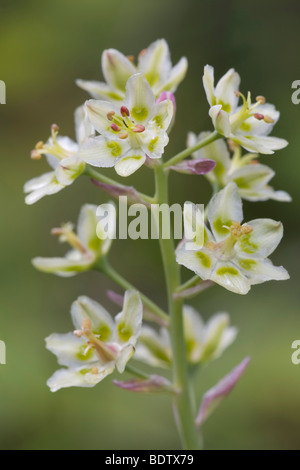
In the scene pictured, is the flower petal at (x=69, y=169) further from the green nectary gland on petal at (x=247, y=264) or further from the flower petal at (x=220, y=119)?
the green nectary gland on petal at (x=247, y=264)

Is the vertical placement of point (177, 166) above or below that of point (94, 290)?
below

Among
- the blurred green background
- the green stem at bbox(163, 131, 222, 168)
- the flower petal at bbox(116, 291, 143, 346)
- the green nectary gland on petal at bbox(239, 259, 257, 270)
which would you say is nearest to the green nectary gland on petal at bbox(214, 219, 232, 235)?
the green nectary gland on petal at bbox(239, 259, 257, 270)

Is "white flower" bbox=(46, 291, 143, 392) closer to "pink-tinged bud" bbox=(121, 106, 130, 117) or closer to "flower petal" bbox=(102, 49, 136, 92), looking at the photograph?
"pink-tinged bud" bbox=(121, 106, 130, 117)

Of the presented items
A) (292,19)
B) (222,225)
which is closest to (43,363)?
(222,225)

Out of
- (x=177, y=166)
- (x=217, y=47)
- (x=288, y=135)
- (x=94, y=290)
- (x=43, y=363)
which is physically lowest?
(x=177, y=166)

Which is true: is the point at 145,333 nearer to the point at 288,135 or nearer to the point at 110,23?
the point at 288,135

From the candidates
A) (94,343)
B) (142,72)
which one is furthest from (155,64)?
(94,343)

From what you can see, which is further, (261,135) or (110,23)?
(110,23)
